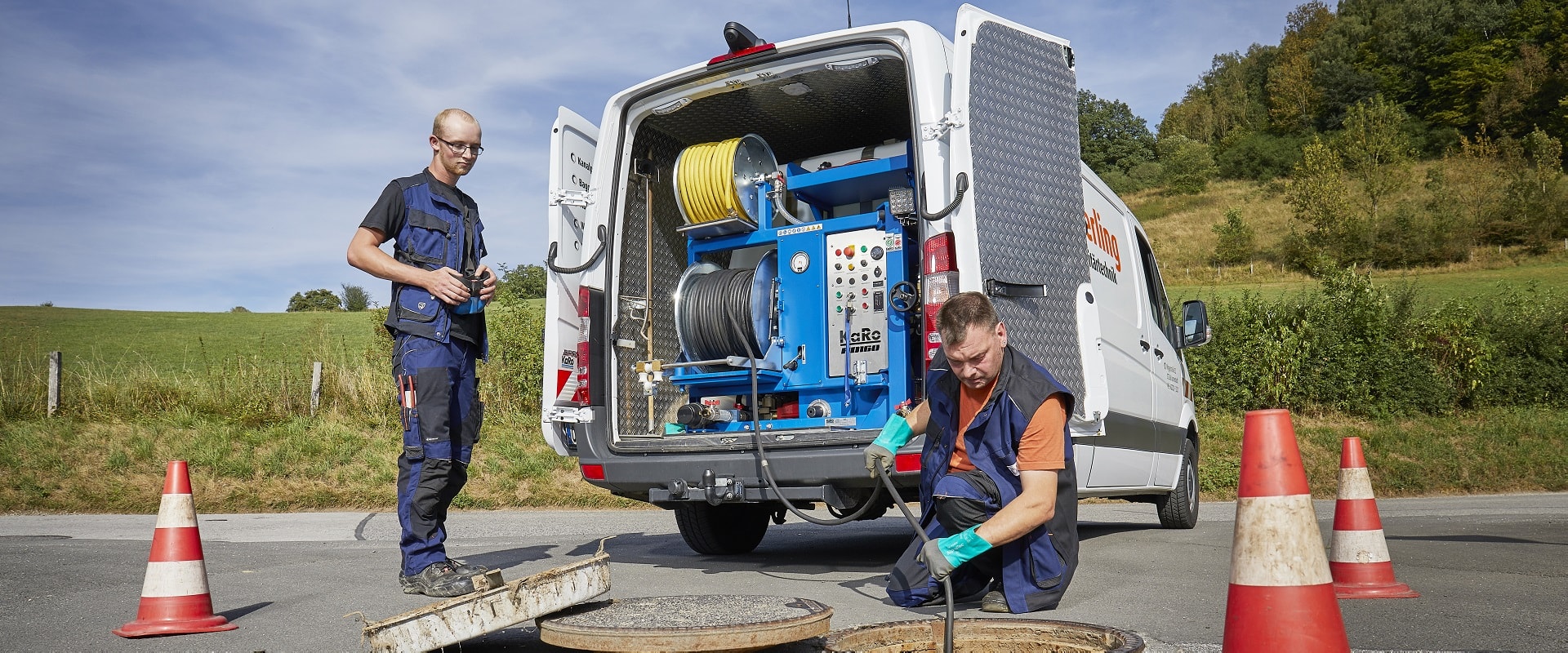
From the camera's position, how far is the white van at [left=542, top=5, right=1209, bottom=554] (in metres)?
4.57

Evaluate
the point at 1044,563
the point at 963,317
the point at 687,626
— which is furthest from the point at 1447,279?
the point at 687,626

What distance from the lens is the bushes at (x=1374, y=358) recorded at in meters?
17.0

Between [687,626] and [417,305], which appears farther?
[417,305]

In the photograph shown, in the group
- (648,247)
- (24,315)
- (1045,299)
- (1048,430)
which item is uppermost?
(24,315)

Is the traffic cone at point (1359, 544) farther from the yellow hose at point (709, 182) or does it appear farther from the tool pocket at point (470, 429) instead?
the tool pocket at point (470, 429)

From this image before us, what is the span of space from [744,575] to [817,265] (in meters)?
1.70

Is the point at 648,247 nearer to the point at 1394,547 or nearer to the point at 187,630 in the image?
the point at 187,630

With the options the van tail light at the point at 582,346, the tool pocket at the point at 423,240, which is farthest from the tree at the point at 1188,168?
the tool pocket at the point at 423,240

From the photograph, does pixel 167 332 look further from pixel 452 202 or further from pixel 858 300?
pixel 858 300

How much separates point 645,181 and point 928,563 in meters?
3.36

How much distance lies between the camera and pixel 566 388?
5488 millimetres

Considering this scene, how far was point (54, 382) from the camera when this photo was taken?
14633 millimetres

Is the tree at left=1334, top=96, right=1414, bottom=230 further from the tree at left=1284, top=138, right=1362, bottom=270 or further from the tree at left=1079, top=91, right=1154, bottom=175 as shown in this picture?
the tree at left=1079, top=91, right=1154, bottom=175

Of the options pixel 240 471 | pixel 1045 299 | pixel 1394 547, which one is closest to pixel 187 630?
pixel 1045 299
